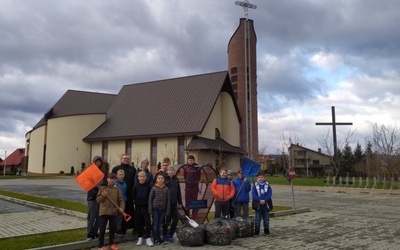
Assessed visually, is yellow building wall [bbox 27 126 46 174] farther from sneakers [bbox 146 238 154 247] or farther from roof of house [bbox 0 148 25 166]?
sneakers [bbox 146 238 154 247]

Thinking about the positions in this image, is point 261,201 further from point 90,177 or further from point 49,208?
point 49,208

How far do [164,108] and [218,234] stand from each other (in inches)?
1544

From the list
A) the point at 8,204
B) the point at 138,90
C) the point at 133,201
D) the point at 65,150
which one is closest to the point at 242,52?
the point at 138,90

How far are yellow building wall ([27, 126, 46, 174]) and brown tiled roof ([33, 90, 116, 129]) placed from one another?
51.9 inches

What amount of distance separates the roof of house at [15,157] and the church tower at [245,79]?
144ft

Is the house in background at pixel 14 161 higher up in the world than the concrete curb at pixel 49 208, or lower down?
higher up

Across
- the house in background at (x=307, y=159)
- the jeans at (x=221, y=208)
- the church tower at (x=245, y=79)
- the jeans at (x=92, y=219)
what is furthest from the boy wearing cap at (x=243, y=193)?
the house in background at (x=307, y=159)

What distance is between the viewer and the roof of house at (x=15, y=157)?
71.8m

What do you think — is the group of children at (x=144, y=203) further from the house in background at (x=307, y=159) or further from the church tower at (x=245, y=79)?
the house in background at (x=307, y=159)

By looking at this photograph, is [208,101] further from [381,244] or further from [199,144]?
[381,244]

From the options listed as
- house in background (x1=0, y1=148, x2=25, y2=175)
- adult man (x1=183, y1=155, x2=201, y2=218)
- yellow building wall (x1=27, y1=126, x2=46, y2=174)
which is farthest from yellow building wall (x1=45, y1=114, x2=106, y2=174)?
adult man (x1=183, y1=155, x2=201, y2=218)

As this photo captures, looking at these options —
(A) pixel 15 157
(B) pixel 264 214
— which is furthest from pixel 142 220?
(A) pixel 15 157

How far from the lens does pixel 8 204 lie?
15.6 metres

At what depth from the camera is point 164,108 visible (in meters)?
46.7
